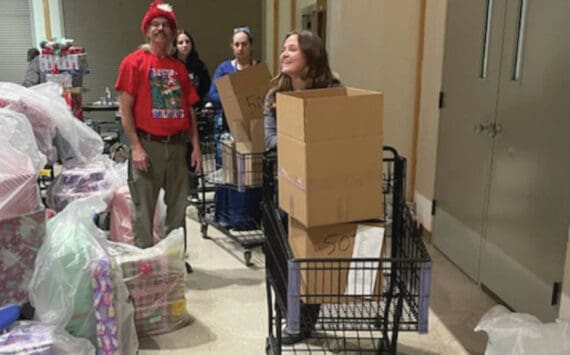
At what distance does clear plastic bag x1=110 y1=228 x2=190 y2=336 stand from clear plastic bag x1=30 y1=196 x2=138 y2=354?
23cm

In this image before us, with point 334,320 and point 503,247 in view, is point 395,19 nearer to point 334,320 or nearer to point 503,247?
point 503,247

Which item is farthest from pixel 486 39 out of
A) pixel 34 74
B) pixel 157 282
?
A: pixel 34 74

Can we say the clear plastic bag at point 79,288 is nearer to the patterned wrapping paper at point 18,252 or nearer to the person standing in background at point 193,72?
the patterned wrapping paper at point 18,252

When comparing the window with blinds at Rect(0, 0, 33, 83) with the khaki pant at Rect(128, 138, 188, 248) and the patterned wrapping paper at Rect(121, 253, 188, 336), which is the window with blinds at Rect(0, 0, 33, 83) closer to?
the khaki pant at Rect(128, 138, 188, 248)

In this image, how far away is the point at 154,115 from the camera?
2902 millimetres

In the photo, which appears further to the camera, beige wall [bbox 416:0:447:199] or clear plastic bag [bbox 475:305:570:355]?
beige wall [bbox 416:0:447:199]

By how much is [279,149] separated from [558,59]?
55.8 inches

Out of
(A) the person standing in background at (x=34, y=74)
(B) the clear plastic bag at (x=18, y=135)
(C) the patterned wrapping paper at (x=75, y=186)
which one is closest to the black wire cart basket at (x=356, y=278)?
(B) the clear plastic bag at (x=18, y=135)

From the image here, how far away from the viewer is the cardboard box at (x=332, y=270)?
1824mm

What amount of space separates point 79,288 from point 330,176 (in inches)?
46.9

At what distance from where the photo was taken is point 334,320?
1.98 metres

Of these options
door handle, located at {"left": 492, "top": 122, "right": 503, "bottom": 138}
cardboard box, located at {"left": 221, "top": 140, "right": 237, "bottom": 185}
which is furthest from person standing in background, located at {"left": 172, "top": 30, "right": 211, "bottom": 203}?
door handle, located at {"left": 492, "top": 122, "right": 503, "bottom": 138}

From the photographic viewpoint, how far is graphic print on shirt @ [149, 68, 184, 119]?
9.46 feet

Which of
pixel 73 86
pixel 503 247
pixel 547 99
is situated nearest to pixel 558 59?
pixel 547 99
